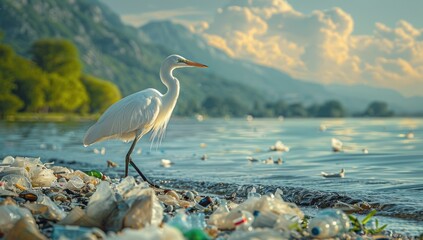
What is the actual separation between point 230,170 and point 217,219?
9.26 m

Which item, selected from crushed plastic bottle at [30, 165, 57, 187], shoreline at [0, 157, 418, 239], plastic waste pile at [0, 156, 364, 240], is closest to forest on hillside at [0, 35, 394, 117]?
crushed plastic bottle at [30, 165, 57, 187]

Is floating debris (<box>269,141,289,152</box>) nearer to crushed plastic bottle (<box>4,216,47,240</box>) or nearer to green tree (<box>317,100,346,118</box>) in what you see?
crushed plastic bottle (<box>4,216,47,240</box>)

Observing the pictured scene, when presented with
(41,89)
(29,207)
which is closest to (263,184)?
(29,207)

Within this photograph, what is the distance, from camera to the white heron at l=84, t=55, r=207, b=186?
1145cm

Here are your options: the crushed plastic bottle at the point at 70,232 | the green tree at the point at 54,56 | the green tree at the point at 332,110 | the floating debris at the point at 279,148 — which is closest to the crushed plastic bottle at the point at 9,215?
the crushed plastic bottle at the point at 70,232

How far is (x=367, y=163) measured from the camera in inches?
683

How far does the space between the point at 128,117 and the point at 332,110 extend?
17542 cm

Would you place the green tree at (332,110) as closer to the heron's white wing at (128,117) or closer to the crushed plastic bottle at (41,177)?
the heron's white wing at (128,117)

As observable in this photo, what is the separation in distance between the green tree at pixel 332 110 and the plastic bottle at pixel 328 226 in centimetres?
17596

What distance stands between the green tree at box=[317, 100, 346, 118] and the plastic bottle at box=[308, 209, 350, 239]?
17596cm

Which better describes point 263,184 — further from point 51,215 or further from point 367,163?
point 51,215

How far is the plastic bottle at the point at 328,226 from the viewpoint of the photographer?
609 centimetres

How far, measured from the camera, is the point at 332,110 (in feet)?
596

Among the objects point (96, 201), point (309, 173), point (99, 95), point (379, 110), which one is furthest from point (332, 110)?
point (96, 201)
